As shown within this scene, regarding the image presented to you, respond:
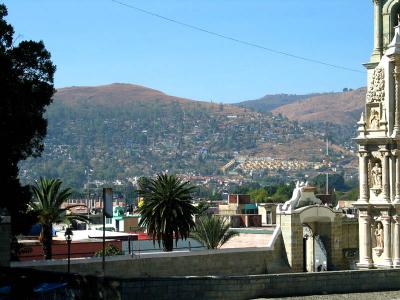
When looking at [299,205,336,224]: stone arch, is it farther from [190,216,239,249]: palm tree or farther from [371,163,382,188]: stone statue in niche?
[190,216,239,249]: palm tree

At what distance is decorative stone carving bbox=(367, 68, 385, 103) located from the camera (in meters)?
33.2

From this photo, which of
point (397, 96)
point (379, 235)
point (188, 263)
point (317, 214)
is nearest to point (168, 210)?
point (188, 263)

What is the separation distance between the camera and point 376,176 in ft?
109

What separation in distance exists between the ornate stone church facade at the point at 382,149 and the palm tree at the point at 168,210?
8630 millimetres

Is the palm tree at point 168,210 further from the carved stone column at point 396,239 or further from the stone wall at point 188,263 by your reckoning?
the carved stone column at point 396,239

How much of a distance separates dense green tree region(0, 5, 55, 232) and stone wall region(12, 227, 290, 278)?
8.54 feet

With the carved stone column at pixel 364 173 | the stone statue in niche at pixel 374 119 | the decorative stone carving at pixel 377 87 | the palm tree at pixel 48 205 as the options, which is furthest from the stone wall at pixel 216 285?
the palm tree at pixel 48 205

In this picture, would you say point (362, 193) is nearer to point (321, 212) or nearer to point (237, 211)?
point (321, 212)

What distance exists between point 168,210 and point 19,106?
1371cm

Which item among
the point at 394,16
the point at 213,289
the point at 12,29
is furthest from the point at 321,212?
the point at 12,29

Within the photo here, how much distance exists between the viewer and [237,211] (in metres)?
113

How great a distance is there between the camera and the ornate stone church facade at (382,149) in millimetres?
32562

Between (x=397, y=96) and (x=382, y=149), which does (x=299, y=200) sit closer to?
(x=382, y=149)

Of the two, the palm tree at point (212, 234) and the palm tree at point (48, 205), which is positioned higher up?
the palm tree at point (48, 205)
